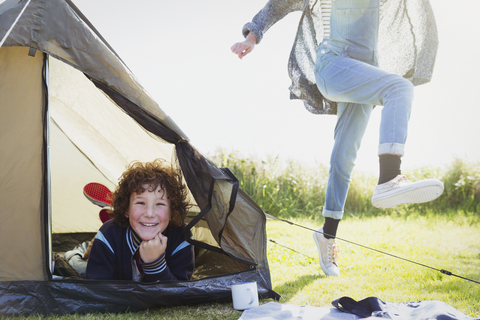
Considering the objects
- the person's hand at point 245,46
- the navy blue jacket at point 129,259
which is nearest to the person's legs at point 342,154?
the person's hand at point 245,46

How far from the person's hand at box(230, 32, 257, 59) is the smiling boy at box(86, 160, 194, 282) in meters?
0.87

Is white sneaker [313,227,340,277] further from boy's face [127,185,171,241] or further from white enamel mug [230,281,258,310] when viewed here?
boy's face [127,185,171,241]

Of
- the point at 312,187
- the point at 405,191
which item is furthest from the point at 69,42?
the point at 312,187

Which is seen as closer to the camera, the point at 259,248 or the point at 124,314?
the point at 124,314

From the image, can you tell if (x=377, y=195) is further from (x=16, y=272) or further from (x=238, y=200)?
(x=16, y=272)

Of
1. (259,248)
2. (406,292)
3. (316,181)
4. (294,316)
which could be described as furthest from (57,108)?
(316,181)

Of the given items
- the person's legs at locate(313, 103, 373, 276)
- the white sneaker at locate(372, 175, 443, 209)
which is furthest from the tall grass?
the white sneaker at locate(372, 175, 443, 209)

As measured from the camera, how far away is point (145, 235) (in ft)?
6.77

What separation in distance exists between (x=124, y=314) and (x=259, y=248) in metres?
0.77

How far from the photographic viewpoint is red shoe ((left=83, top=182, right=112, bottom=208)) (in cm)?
304

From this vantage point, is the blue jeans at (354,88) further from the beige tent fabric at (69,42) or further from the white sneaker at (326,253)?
the beige tent fabric at (69,42)

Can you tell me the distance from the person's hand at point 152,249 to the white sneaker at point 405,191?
3.63ft

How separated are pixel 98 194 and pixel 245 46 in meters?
1.63

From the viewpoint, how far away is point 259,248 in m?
2.19
